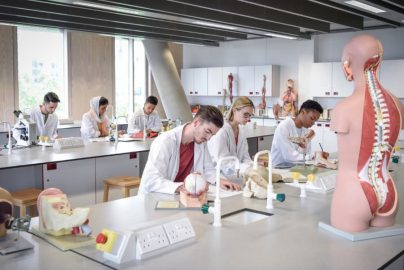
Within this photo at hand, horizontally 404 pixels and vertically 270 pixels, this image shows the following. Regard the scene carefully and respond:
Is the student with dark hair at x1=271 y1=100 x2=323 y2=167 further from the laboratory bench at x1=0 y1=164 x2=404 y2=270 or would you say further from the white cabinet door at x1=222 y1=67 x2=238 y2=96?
the white cabinet door at x1=222 y1=67 x2=238 y2=96

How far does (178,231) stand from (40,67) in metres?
8.24

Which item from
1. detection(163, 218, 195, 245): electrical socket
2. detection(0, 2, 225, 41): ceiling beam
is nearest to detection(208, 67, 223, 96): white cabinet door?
detection(0, 2, 225, 41): ceiling beam

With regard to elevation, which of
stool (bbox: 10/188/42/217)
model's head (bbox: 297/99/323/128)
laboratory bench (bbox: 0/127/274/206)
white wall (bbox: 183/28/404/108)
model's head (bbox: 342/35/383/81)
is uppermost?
white wall (bbox: 183/28/404/108)

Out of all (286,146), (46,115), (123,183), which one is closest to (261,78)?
(46,115)

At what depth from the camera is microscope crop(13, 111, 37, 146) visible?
5.30m

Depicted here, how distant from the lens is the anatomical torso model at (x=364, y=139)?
201cm

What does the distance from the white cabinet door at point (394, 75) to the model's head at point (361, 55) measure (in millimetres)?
6747

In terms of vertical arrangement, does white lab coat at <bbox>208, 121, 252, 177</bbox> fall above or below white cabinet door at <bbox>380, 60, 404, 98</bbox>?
below

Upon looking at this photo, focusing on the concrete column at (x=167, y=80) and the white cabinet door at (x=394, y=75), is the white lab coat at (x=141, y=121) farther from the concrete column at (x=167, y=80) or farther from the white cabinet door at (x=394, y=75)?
the white cabinet door at (x=394, y=75)

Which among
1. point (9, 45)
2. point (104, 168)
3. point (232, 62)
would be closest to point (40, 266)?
point (104, 168)

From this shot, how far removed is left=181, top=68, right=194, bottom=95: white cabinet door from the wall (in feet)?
14.6

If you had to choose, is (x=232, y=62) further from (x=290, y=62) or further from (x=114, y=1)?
(x=114, y=1)

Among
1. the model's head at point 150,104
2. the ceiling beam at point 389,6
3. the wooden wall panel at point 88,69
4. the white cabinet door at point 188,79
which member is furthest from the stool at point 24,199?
the white cabinet door at point 188,79

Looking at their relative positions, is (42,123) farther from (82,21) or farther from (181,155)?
(181,155)
